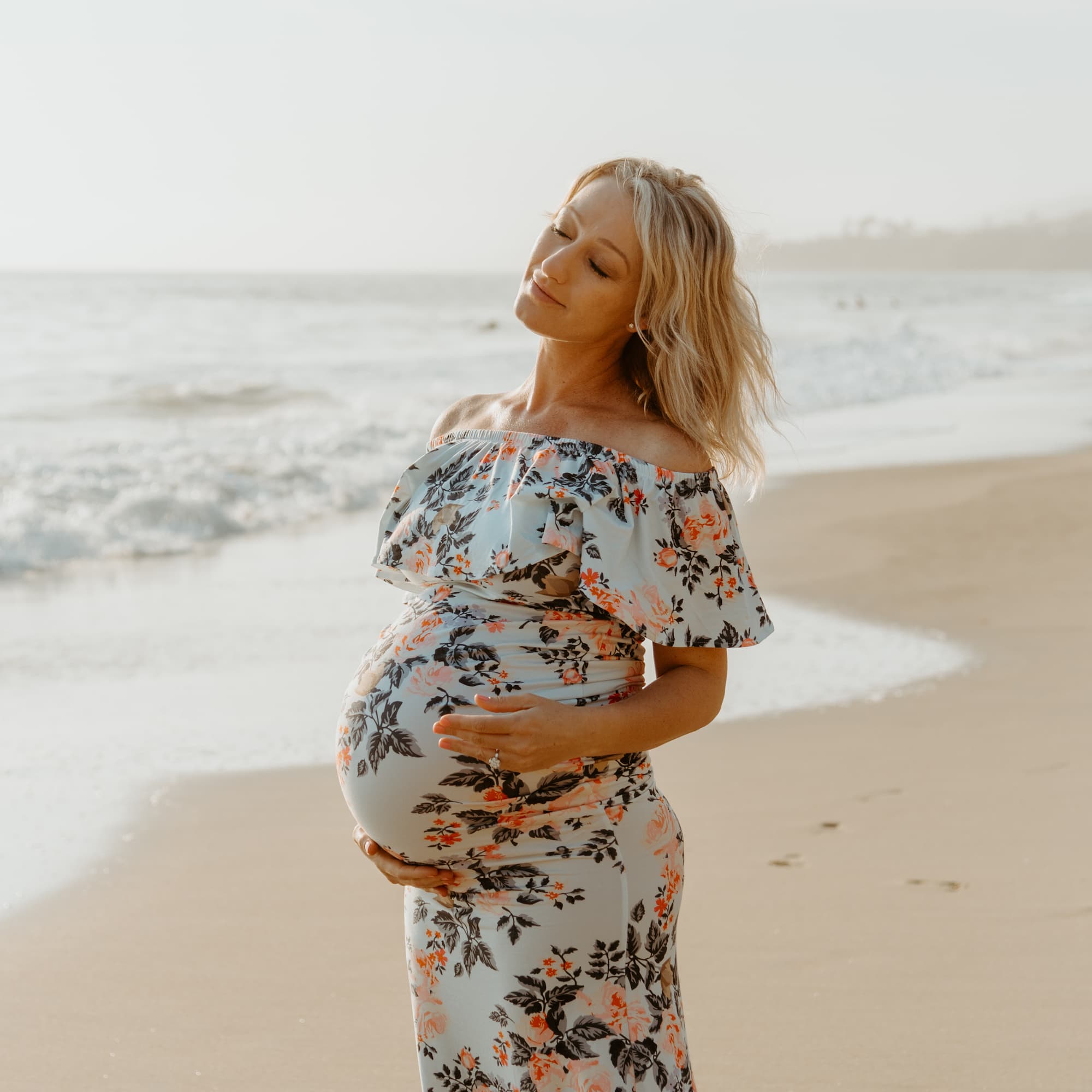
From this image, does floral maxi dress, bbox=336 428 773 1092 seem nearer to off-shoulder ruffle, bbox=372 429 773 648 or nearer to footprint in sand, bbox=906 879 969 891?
off-shoulder ruffle, bbox=372 429 773 648

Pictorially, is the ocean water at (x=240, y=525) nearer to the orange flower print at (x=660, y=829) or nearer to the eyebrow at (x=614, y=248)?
the eyebrow at (x=614, y=248)

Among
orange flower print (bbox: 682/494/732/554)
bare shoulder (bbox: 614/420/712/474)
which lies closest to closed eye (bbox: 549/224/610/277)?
bare shoulder (bbox: 614/420/712/474)

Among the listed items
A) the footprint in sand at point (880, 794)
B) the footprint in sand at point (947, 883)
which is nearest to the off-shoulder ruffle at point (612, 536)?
the footprint in sand at point (947, 883)

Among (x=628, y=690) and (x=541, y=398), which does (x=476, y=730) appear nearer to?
(x=628, y=690)

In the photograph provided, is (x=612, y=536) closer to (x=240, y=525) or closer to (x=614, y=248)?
(x=614, y=248)

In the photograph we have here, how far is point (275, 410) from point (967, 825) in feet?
51.1

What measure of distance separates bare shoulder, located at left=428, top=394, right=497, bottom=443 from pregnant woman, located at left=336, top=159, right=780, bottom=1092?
0.16m

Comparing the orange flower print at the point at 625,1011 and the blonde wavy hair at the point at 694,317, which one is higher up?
the blonde wavy hair at the point at 694,317

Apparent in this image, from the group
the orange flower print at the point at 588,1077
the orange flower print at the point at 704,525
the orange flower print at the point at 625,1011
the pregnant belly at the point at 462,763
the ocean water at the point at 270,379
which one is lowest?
the ocean water at the point at 270,379

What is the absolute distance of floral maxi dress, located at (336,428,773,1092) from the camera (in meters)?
1.92

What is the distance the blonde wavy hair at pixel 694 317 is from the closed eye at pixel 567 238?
0.07 meters

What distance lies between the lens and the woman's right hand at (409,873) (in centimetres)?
200

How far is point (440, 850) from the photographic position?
1.97 meters

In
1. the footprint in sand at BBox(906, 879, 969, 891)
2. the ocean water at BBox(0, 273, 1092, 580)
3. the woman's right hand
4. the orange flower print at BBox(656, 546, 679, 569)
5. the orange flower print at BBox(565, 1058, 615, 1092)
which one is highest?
the orange flower print at BBox(656, 546, 679, 569)
